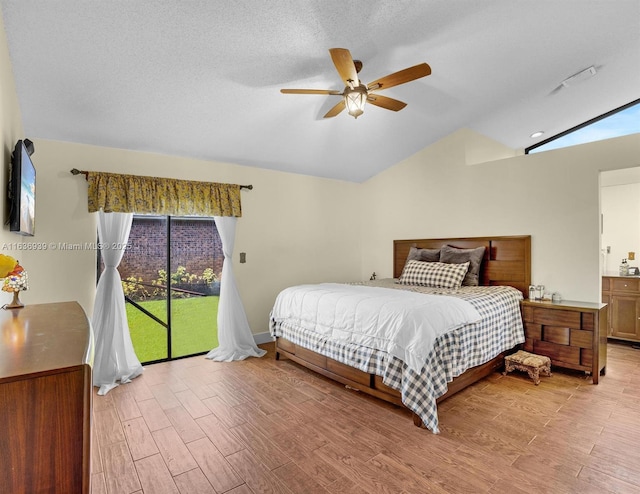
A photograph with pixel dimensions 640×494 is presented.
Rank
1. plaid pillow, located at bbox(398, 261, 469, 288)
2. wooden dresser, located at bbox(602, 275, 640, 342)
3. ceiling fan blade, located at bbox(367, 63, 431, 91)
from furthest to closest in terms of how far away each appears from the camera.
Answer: wooden dresser, located at bbox(602, 275, 640, 342) → plaid pillow, located at bbox(398, 261, 469, 288) → ceiling fan blade, located at bbox(367, 63, 431, 91)

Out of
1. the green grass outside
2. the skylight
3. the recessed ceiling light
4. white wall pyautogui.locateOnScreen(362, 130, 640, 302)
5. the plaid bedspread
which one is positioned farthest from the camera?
the green grass outside

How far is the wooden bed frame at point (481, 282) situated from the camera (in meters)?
2.73

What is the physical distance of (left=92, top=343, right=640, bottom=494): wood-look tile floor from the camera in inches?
72.0

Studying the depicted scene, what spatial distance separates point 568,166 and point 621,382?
2.22 metres

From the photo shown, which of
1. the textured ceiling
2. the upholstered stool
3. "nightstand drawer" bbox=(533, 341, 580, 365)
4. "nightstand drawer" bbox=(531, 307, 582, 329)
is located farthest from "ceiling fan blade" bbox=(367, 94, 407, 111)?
"nightstand drawer" bbox=(533, 341, 580, 365)

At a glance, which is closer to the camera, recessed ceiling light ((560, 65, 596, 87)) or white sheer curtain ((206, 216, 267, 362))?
recessed ceiling light ((560, 65, 596, 87))

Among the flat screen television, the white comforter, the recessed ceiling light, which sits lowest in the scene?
the white comforter

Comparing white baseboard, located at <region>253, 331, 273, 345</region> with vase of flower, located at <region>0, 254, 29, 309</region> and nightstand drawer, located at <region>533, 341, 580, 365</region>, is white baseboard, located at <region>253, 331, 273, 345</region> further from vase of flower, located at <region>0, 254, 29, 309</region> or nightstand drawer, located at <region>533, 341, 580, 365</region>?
nightstand drawer, located at <region>533, 341, 580, 365</region>

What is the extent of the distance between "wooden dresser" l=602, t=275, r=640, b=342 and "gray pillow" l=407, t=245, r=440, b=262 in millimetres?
2243

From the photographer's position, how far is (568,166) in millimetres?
3674

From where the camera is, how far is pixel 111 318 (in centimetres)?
325

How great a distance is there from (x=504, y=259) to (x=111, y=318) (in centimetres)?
438

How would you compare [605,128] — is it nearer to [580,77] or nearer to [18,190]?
[580,77]

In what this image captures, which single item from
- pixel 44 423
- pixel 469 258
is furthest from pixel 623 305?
pixel 44 423
